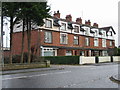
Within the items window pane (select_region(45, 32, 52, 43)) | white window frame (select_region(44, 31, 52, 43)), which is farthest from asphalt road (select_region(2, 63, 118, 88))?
window pane (select_region(45, 32, 52, 43))

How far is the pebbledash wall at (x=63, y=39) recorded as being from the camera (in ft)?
131

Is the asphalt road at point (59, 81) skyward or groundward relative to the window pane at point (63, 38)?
groundward

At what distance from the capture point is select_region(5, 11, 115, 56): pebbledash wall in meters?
39.9

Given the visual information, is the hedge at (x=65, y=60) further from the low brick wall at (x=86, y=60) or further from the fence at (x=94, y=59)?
the low brick wall at (x=86, y=60)

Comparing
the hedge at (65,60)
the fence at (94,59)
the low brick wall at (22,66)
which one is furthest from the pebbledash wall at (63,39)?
the low brick wall at (22,66)

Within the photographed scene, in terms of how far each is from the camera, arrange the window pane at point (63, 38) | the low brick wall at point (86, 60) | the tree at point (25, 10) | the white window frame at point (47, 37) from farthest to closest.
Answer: the window pane at point (63, 38)
the white window frame at point (47, 37)
the low brick wall at point (86, 60)
the tree at point (25, 10)

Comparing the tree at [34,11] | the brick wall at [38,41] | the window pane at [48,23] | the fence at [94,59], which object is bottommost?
the fence at [94,59]

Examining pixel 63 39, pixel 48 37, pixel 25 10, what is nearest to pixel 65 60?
pixel 48 37

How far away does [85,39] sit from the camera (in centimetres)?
5141

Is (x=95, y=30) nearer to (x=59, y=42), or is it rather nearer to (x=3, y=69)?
(x=59, y=42)

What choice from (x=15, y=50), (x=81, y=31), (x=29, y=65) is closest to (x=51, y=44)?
(x=15, y=50)

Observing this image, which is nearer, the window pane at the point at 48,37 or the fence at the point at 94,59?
the fence at the point at 94,59

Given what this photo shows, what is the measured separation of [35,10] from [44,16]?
6.08 feet

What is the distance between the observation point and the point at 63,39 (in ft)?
149
